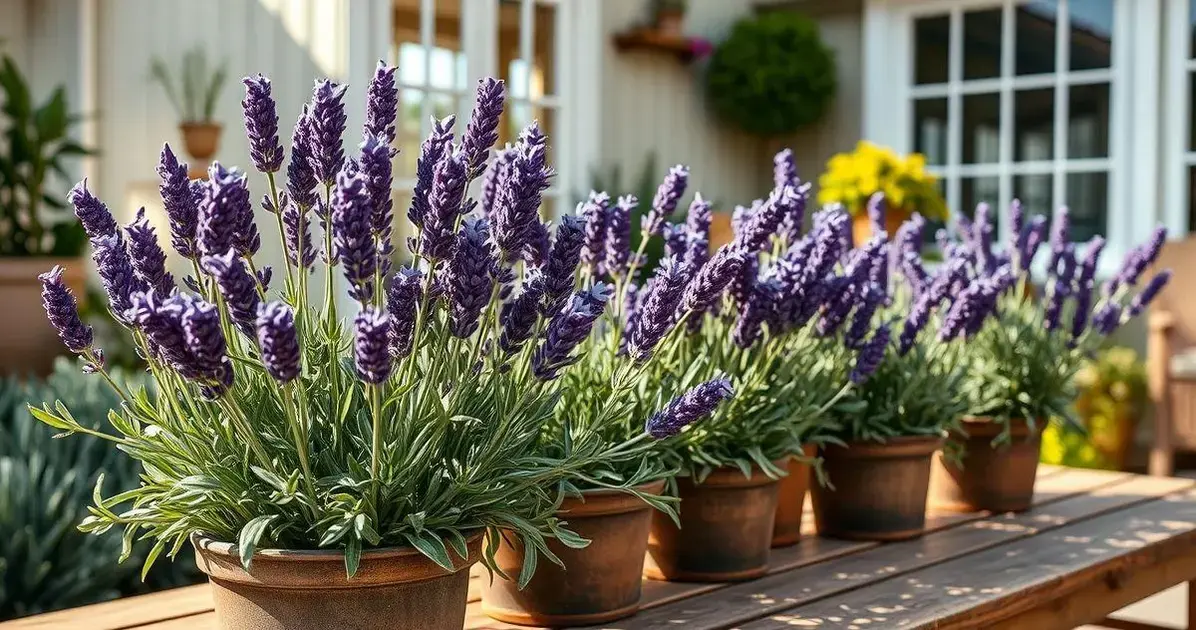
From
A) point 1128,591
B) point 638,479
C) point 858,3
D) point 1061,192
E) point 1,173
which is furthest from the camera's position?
point 858,3

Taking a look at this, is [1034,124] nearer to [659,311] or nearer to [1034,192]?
[1034,192]

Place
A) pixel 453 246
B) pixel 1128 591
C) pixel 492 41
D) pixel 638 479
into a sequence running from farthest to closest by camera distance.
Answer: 1. pixel 492 41
2. pixel 1128 591
3. pixel 638 479
4. pixel 453 246

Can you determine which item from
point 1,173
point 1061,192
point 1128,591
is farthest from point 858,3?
point 1128,591

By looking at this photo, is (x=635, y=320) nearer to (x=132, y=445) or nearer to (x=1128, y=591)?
(x=132, y=445)

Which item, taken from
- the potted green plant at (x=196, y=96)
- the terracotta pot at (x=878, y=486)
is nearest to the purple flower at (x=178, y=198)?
the terracotta pot at (x=878, y=486)

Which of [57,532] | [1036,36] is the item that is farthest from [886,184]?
[57,532]

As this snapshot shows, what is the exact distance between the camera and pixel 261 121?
104 cm

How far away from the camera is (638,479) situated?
50.2 inches

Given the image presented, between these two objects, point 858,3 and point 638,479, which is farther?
point 858,3

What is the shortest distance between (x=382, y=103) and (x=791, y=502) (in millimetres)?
878

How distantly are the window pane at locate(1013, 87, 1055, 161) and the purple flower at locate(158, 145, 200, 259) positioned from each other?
6251mm

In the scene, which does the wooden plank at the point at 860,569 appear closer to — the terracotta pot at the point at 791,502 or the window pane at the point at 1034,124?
the terracotta pot at the point at 791,502

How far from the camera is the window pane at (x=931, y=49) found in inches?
280

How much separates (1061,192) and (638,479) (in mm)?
5884
